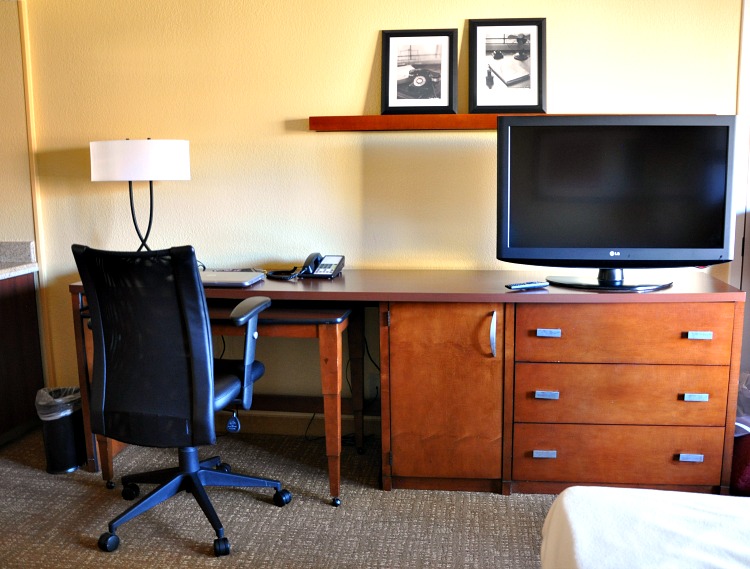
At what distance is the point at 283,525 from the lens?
240 centimetres

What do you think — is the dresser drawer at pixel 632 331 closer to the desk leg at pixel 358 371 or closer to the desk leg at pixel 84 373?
the desk leg at pixel 358 371

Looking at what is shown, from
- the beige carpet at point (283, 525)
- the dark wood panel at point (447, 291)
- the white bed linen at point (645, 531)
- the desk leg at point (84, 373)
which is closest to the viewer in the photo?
the white bed linen at point (645, 531)

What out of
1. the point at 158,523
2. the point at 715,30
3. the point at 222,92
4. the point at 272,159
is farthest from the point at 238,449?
the point at 715,30

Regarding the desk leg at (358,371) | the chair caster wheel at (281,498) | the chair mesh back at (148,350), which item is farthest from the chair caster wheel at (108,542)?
the desk leg at (358,371)

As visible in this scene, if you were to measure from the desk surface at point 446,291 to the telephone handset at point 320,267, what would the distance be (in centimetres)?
3

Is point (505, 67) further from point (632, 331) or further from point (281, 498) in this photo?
point (281, 498)

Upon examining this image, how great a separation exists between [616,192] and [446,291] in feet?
2.30

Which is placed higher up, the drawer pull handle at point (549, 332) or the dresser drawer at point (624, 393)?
the drawer pull handle at point (549, 332)

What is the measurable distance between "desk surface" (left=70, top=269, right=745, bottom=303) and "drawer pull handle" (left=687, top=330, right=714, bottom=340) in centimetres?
11

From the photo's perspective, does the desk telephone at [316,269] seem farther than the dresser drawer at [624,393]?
Yes

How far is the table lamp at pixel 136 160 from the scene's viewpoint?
2.76 metres

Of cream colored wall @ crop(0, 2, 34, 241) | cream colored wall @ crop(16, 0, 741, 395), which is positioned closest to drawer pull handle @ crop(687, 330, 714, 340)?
cream colored wall @ crop(16, 0, 741, 395)

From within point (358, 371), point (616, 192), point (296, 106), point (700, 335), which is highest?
point (296, 106)

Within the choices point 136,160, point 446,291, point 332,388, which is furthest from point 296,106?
point 332,388
